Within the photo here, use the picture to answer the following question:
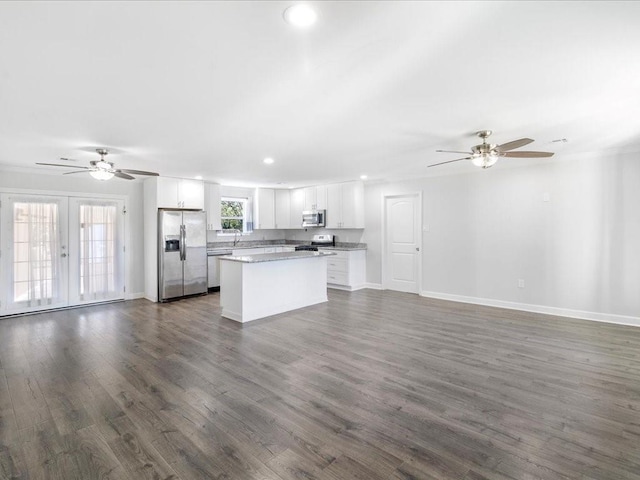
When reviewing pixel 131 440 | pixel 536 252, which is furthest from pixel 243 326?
pixel 536 252

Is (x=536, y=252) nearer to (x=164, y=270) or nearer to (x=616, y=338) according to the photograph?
(x=616, y=338)

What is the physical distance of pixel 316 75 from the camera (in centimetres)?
228

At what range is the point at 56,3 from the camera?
153 centimetres

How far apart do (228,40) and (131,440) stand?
2.57 meters

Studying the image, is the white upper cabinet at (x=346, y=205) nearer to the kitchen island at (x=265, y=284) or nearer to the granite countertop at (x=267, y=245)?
the granite countertop at (x=267, y=245)

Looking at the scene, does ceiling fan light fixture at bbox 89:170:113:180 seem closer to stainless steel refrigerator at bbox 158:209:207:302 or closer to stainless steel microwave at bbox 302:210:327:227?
stainless steel refrigerator at bbox 158:209:207:302

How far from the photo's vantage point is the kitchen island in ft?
15.6

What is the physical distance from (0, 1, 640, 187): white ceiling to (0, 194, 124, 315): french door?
1.61 metres

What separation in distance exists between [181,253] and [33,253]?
2.27 m

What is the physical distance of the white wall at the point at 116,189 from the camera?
530 cm

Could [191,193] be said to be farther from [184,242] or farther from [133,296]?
[133,296]

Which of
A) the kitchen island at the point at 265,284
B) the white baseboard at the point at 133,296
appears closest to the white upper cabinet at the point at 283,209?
the kitchen island at the point at 265,284

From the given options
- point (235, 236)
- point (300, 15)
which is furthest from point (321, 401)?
point (235, 236)

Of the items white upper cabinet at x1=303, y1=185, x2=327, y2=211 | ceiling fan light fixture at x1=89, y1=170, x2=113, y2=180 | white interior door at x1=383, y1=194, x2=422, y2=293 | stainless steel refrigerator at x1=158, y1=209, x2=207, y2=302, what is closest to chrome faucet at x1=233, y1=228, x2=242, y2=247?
stainless steel refrigerator at x1=158, y1=209, x2=207, y2=302
